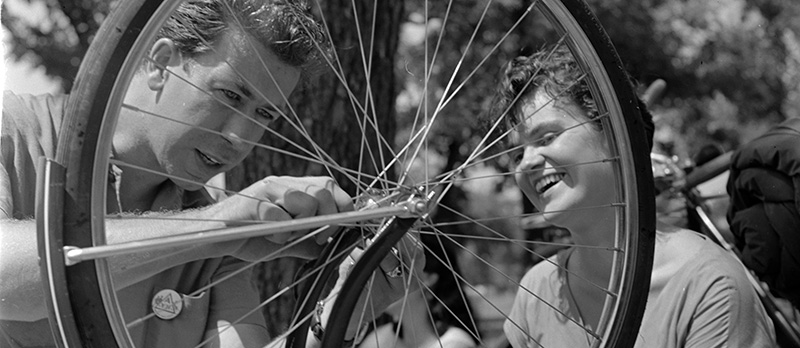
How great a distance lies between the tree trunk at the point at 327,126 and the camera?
2451 millimetres

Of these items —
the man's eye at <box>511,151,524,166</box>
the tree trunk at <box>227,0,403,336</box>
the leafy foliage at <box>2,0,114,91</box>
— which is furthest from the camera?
the leafy foliage at <box>2,0,114,91</box>

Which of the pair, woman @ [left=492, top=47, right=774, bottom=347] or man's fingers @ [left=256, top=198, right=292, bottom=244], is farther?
woman @ [left=492, top=47, right=774, bottom=347]

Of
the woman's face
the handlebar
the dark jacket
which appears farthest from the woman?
the handlebar

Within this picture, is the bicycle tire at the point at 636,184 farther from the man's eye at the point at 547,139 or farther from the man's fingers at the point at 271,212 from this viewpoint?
the man's fingers at the point at 271,212

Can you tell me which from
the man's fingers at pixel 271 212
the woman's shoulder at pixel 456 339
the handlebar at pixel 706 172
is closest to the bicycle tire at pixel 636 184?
the man's fingers at pixel 271 212

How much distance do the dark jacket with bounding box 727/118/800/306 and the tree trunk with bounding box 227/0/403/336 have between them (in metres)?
0.95

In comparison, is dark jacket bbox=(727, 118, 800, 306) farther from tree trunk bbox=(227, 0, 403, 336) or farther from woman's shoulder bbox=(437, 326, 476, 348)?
tree trunk bbox=(227, 0, 403, 336)

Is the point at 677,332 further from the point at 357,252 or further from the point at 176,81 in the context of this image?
the point at 176,81

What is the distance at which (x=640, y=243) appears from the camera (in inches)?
62.6

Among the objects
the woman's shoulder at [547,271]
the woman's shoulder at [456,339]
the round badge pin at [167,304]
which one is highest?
the round badge pin at [167,304]

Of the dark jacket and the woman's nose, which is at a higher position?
the woman's nose

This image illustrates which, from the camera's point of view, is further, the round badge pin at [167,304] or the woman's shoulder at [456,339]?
the woman's shoulder at [456,339]

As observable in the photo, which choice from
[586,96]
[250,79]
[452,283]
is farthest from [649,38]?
[250,79]

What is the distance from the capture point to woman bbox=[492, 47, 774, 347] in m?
1.81
